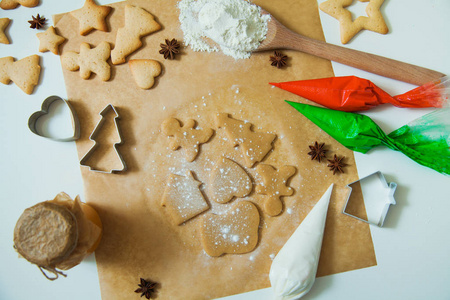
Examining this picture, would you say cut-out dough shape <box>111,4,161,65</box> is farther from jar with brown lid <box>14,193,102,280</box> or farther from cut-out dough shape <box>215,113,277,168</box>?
jar with brown lid <box>14,193,102,280</box>

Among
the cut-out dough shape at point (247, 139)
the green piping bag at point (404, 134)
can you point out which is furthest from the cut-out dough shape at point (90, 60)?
the green piping bag at point (404, 134)

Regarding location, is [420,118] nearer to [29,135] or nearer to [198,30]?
[198,30]

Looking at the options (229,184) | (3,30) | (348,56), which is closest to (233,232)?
(229,184)

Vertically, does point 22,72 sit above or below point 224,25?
below

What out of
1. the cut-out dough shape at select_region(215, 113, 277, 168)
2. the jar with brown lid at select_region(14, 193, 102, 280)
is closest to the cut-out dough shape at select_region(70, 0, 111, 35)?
the cut-out dough shape at select_region(215, 113, 277, 168)

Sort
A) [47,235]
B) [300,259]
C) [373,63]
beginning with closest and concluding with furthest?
[47,235] < [300,259] < [373,63]

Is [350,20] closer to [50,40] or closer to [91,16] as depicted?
[91,16]
